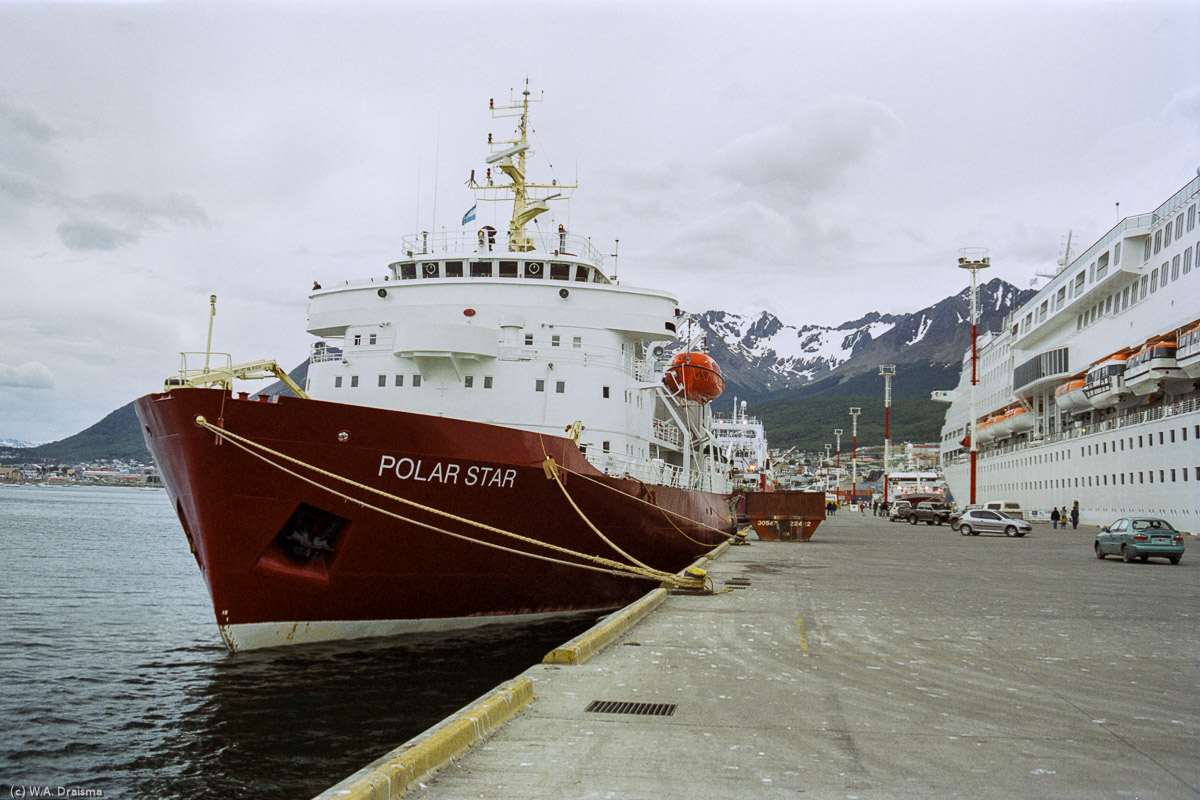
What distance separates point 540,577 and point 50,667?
632 cm

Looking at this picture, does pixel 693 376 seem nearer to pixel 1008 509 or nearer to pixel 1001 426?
pixel 1008 509

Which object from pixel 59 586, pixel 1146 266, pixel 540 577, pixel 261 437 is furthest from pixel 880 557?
pixel 1146 266

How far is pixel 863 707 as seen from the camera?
5715 mm

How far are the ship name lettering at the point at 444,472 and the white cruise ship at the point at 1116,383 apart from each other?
31588 mm

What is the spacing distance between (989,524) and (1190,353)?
10.7 metres

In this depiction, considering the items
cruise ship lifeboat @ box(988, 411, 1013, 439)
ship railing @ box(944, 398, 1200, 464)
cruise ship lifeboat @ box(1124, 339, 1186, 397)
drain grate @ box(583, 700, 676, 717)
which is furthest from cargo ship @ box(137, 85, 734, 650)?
cruise ship lifeboat @ box(988, 411, 1013, 439)

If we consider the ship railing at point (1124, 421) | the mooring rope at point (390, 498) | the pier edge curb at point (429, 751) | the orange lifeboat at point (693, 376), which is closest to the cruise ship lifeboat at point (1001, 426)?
the ship railing at point (1124, 421)

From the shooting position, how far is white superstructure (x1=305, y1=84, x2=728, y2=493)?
47.4 ft

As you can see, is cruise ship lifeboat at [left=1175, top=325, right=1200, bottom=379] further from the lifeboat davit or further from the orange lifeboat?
the orange lifeboat

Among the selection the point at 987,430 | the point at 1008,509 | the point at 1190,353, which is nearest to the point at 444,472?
the point at 1190,353

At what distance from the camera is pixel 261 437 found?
9.58 metres

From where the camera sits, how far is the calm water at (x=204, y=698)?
22.2 ft

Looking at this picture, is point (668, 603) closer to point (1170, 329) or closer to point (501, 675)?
point (501, 675)

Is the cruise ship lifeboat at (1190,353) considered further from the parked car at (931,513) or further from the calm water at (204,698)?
the calm water at (204,698)
